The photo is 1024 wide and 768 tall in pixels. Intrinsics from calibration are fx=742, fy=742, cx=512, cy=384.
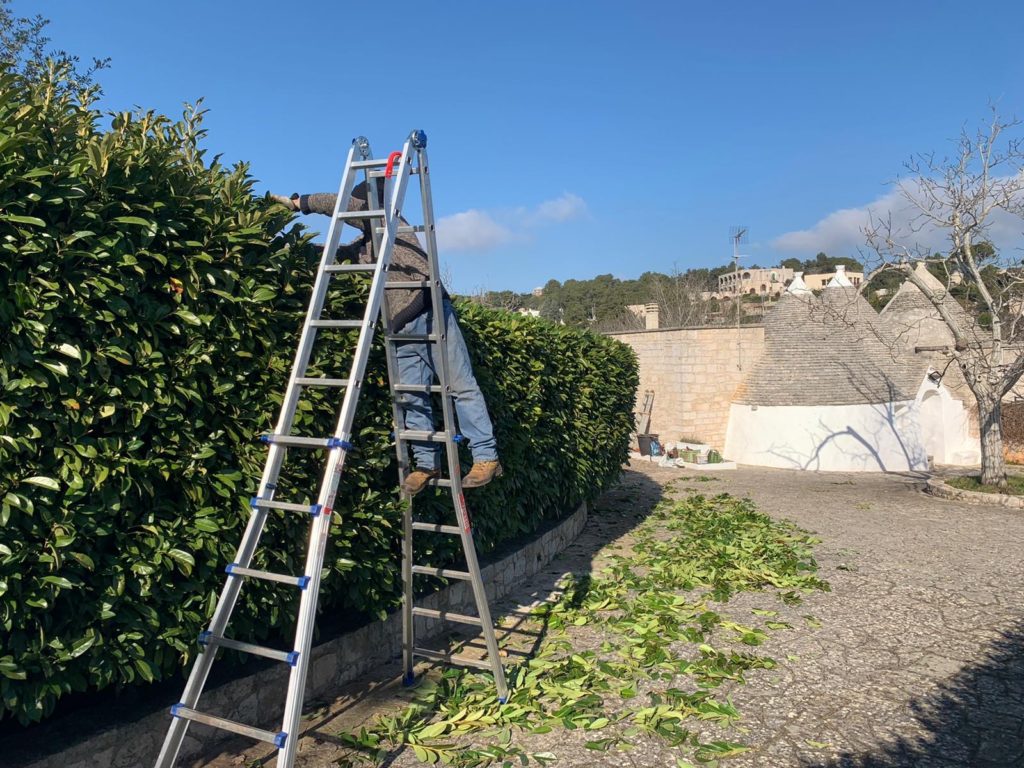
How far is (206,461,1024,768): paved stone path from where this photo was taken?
4.23 meters

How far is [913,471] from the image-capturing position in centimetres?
2134

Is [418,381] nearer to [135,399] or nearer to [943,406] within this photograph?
[135,399]

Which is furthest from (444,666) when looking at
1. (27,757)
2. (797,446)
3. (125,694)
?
(797,446)

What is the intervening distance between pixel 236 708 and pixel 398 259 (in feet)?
9.20

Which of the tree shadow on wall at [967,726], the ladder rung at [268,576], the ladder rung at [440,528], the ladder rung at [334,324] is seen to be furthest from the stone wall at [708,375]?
the ladder rung at [268,576]

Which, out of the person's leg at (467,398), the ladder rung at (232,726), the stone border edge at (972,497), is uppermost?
the person's leg at (467,398)

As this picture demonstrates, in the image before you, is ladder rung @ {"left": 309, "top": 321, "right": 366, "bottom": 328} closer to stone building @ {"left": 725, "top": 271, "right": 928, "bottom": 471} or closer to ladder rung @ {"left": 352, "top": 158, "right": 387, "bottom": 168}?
ladder rung @ {"left": 352, "top": 158, "right": 387, "bottom": 168}

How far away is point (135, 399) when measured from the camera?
343 cm

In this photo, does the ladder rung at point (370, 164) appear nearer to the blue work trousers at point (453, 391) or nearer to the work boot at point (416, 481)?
the blue work trousers at point (453, 391)

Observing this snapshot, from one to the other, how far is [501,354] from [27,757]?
4.49 meters

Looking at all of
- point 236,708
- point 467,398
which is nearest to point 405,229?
point 467,398

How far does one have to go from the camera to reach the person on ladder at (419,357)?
459 cm

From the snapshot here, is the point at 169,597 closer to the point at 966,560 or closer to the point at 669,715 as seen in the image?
the point at 669,715

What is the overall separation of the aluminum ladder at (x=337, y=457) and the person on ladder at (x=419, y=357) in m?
0.11
